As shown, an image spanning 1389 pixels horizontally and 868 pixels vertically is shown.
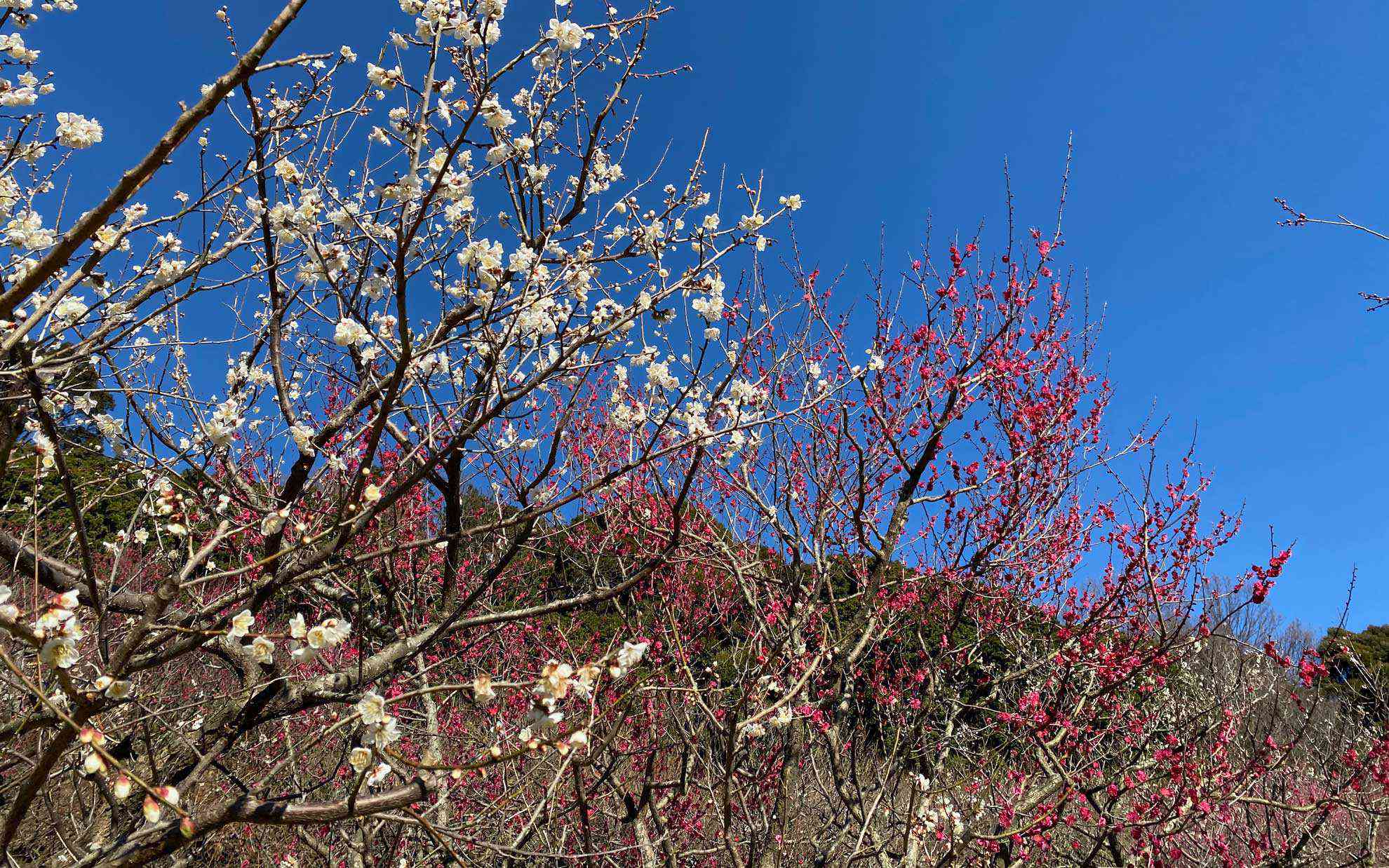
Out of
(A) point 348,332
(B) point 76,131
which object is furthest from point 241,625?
(B) point 76,131

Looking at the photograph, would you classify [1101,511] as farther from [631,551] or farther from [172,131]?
[172,131]

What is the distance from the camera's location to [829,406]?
15.7 ft

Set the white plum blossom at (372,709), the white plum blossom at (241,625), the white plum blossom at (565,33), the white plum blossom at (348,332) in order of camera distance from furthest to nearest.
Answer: the white plum blossom at (565,33), the white plum blossom at (348,332), the white plum blossom at (241,625), the white plum blossom at (372,709)

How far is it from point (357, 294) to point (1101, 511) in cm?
534

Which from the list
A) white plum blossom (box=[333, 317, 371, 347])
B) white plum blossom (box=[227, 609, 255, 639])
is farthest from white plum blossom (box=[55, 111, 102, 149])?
white plum blossom (box=[227, 609, 255, 639])

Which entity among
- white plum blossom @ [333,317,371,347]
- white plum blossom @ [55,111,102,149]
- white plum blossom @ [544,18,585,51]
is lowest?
white plum blossom @ [333,317,371,347]

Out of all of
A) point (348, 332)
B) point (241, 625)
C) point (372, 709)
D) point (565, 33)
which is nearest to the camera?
point (372, 709)

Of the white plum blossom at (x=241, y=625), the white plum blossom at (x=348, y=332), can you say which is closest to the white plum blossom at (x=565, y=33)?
the white plum blossom at (x=348, y=332)

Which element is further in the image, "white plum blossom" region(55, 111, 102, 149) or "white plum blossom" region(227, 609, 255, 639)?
"white plum blossom" region(55, 111, 102, 149)

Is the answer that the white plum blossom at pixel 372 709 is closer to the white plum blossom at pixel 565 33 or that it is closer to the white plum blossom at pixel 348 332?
the white plum blossom at pixel 348 332

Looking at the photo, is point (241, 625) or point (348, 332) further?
point (348, 332)

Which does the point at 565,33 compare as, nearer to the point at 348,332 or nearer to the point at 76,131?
the point at 348,332

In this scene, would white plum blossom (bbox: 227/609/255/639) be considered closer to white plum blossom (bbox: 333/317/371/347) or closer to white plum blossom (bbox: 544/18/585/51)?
A: white plum blossom (bbox: 333/317/371/347)

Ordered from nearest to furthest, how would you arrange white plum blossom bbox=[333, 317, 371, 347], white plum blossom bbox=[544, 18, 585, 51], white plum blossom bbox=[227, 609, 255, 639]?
white plum blossom bbox=[227, 609, 255, 639], white plum blossom bbox=[333, 317, 371, 347], white plum blossom bbox=[544, 18, 585, 51]
